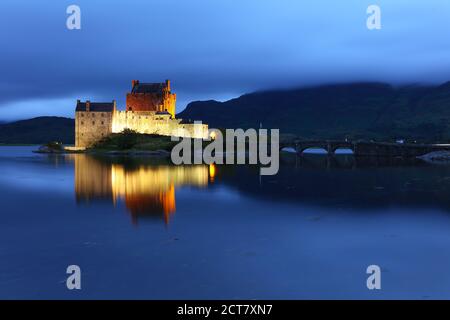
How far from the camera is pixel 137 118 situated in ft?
303

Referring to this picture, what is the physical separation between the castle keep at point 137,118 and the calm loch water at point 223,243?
189 ft

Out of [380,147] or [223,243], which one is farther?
[380,147]

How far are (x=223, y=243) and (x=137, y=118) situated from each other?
81.0 m

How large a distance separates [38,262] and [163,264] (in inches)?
138

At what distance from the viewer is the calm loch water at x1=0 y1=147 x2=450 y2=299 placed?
10.2 m

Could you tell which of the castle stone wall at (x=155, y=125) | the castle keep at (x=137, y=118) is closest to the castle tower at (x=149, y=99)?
the castle keep at (x=137, y=118)

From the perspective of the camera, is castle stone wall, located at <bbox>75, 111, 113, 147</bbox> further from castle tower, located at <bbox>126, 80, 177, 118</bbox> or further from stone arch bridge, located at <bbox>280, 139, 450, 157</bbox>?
stone arch bridge, located at <bbox>280, 139, 450, 157</bbox>

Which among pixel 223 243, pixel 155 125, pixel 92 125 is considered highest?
pixel 155 125

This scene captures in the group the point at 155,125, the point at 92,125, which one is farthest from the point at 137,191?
the point at 155,125

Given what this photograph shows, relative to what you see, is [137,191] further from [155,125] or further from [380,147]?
[380,147]

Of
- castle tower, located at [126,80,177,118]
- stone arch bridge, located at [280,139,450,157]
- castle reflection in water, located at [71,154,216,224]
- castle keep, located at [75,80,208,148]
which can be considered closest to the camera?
castle reflection in water, located at [71,154,216,224]

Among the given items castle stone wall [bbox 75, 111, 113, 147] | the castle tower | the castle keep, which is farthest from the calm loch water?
the castle tower

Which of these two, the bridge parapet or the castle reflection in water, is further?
the bridge parapet

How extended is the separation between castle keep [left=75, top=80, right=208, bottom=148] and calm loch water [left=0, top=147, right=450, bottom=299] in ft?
189
